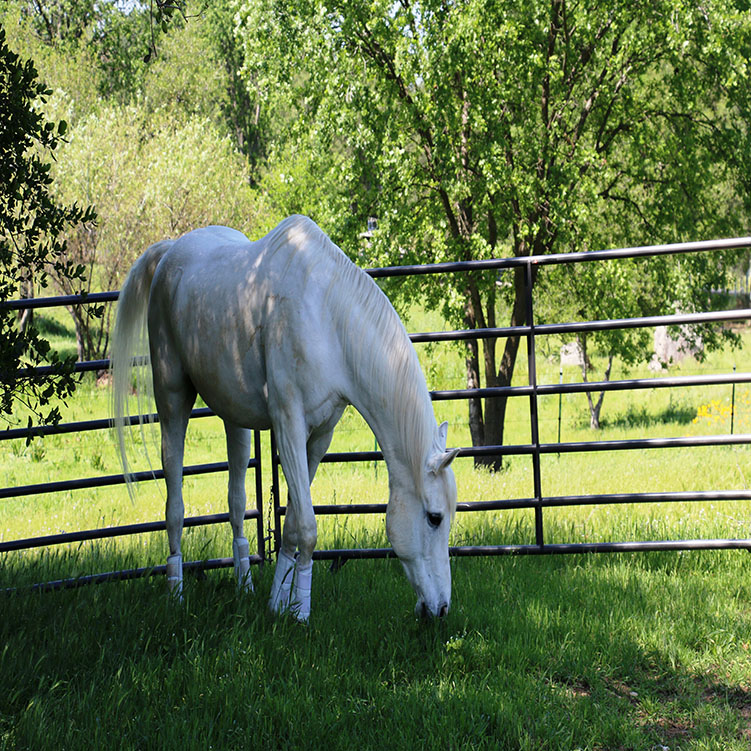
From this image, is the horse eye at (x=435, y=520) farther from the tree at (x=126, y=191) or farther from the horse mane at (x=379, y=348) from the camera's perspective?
the tree at (x=126, y=191)

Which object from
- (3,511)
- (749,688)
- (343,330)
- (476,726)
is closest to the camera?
(476,726)

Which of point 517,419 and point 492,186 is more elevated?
point 492,186

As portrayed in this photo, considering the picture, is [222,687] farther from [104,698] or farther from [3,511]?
[3,511]

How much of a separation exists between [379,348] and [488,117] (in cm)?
758

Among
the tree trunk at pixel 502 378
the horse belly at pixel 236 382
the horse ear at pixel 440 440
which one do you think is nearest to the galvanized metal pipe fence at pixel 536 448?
the horse belly at pixel 236 382

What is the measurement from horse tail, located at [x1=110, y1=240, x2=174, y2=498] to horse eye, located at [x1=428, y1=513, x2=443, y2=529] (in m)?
1.75

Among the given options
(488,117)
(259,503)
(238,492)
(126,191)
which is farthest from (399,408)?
(126,191)

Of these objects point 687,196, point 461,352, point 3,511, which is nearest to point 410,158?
point 461,352

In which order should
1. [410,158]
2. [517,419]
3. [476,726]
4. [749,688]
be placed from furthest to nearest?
[517,419]
[410,158]
[749,688]
[476,726]

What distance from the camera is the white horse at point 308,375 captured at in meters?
3.46

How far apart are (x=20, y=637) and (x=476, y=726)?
1.83m

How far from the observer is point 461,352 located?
36.0ft

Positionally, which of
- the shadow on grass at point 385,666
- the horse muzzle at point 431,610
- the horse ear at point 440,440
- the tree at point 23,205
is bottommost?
the shadow on grass at point 385,666

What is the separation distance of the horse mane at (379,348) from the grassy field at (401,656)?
783 mm
